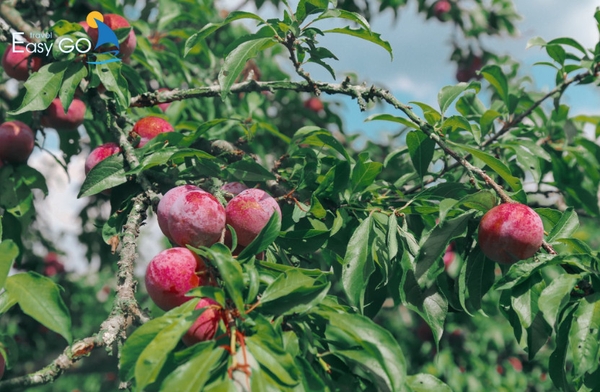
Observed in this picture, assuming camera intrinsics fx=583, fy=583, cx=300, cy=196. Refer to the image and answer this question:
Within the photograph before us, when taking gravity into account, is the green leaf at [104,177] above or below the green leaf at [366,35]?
below

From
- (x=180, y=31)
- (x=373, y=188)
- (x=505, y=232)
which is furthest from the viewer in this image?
(x=180, y=31)

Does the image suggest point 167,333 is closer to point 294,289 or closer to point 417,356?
point 294,289

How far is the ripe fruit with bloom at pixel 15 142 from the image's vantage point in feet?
5.10

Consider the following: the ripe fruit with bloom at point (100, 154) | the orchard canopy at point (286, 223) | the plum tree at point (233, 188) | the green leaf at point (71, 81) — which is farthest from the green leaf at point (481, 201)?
the green leaf at point (71, 81)

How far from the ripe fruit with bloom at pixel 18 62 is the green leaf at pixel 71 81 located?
29cm

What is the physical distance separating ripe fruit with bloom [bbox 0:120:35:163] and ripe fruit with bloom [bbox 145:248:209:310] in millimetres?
799

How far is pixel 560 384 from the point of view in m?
1.08

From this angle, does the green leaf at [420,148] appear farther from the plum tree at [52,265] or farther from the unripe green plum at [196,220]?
the plum tree at [52,265]

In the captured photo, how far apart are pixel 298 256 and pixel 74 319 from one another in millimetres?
2978

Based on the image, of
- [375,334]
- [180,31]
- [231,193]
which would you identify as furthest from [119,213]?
[180,31]

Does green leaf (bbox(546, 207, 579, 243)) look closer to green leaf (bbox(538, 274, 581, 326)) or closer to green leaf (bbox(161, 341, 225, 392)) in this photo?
green leaf (bbox(538, 274, 581, 326))

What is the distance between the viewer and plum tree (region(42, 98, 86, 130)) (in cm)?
168

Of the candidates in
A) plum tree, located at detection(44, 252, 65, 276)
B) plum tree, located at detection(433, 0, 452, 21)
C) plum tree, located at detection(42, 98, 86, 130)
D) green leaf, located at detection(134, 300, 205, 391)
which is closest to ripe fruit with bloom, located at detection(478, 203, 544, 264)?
green leaf, located at detection(134, 300, 205, 391)

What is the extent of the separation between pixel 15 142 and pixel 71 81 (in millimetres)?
333
